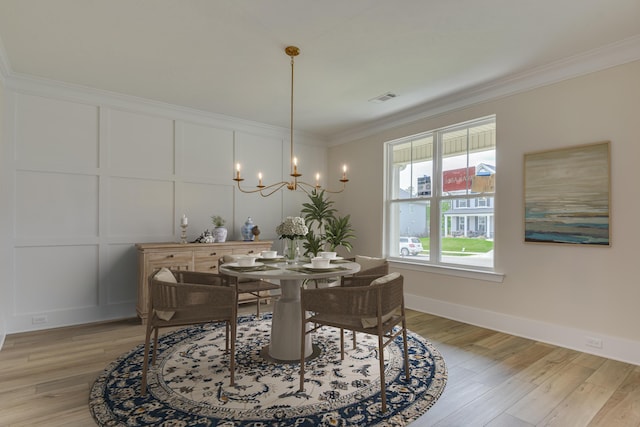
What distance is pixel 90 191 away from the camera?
3969 millimetres

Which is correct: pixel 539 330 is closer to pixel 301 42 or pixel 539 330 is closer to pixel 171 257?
pixel 301 42

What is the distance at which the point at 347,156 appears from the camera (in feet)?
18.9

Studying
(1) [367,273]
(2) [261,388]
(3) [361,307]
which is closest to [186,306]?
(2) [261,388]

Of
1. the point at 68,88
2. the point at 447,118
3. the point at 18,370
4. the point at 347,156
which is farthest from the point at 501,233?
the point at 68,88

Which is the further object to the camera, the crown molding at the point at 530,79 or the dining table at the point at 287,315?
the crown molding at the point at 530,79

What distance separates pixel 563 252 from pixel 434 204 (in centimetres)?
155

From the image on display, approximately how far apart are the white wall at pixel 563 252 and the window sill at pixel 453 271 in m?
0.06

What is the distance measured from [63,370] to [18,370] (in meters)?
0.35

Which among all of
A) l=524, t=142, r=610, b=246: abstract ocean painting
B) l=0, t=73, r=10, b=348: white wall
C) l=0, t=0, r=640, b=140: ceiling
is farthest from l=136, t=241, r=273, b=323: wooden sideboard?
l=524, t=142, r=610, b=246: abstract ocean painting

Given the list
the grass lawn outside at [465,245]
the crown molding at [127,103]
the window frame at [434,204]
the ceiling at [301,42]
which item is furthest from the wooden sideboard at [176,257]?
the grass lawn outside at [465,245]

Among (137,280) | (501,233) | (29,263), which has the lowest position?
(137,280)

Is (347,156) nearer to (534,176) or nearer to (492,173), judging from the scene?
(492,173)

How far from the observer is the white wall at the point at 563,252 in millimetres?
2869

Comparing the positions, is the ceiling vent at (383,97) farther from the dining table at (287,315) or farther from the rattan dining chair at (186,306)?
the rattan dining chair at (186,306)
